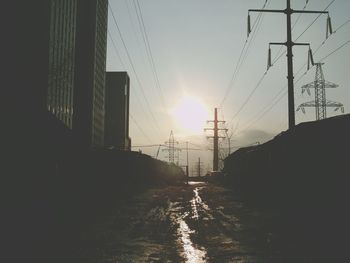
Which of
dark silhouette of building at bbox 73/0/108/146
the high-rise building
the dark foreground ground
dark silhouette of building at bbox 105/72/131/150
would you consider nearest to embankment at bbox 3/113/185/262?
the dark foreground ground

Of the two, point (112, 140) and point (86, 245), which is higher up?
point (112, 140)

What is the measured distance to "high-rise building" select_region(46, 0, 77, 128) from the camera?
65.2 meters

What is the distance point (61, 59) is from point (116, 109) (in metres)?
90.3

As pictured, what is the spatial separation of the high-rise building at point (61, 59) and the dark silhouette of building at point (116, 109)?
77.1 m

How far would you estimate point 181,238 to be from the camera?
13.5 m

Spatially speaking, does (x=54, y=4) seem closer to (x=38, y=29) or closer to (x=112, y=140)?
(x=38, y=29)

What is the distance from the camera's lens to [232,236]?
13602mm

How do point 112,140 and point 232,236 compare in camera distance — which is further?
point 112,140

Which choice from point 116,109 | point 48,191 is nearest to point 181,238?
point 48,191

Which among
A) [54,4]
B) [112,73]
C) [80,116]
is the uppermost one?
[112,73]

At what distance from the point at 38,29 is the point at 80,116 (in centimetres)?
3058

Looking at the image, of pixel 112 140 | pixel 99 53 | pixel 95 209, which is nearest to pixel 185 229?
pixel 95 209

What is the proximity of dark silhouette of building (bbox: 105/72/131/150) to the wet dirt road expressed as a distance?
138909 millimetres

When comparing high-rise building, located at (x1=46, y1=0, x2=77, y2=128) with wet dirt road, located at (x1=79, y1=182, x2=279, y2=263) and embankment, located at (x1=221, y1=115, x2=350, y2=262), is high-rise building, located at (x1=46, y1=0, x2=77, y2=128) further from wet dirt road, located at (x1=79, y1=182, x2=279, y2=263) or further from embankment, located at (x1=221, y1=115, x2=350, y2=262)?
embankment, located at (x1=221, y1=115, x2=350, y2=262)
